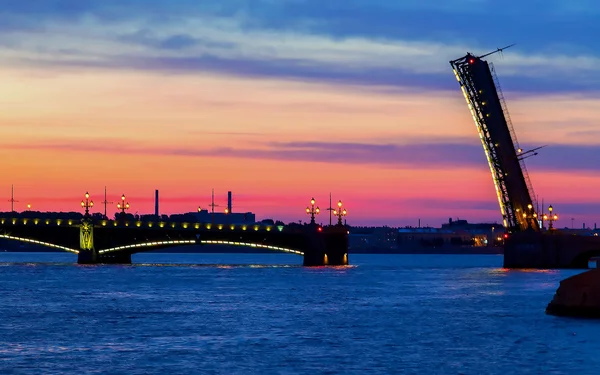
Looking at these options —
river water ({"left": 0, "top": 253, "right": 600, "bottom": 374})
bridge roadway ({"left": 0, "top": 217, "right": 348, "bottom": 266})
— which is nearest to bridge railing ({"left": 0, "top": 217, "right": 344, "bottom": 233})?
bridge roadway ({"left": 0, "top": 217, "right": 348, "bottom": 266})

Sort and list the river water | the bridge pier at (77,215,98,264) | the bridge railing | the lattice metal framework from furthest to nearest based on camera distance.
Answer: the bridge pier at (77,215,98,264) < the bridge railing < the lattice metal framework < the river water

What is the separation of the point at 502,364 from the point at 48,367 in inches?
424

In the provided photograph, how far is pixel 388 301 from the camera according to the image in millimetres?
58062

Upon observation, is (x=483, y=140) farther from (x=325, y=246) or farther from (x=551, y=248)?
(x=325, y=246)

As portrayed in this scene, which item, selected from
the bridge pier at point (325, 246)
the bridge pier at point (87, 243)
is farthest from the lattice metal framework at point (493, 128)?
the bridge pier at point (87, 243)

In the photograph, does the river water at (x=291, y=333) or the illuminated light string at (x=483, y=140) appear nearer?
the river water at (x=291, y=333)

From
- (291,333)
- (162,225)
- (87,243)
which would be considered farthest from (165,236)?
(291,333)

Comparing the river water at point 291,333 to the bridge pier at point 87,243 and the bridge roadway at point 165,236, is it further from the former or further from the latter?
the bridge pier at point 87,243

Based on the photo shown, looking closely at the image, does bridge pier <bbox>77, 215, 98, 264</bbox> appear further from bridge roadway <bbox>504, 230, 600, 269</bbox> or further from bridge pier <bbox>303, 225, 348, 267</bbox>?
bridge roadway <bbox>504, 230, 600, 269</bbox>

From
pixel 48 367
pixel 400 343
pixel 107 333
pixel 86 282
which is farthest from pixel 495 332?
pixel 86 282

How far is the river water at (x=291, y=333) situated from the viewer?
103 ft

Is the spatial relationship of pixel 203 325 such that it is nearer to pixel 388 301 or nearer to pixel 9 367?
pixel 9 367

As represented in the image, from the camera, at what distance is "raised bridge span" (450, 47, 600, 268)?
77000 mm

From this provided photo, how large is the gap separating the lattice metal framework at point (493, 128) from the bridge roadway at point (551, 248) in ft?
23.9
